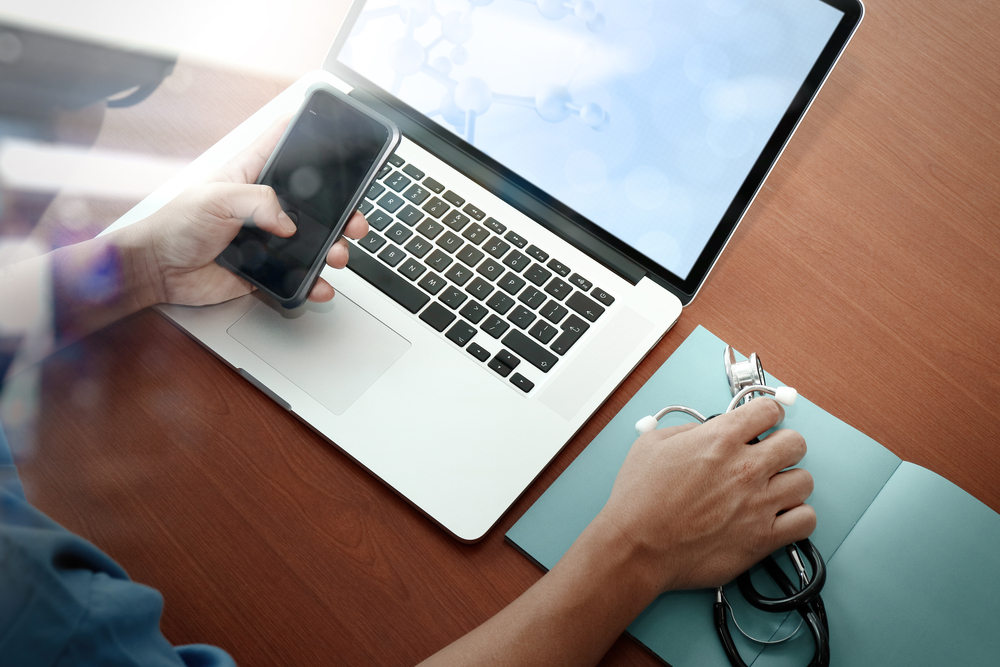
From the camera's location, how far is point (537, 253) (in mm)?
814

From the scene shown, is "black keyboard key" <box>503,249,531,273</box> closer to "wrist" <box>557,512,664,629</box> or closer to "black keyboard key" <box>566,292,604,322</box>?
"black keyboard key" <box>566,292,604,322</box>

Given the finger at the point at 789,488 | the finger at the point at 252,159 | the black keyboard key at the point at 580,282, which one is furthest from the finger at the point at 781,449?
the finger at the point at 252,159

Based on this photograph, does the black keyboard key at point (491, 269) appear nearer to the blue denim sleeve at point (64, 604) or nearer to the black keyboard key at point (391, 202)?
the black keyboard key at point (391, 202)

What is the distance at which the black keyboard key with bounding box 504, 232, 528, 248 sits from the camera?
0.82m

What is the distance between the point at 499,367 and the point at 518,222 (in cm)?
20

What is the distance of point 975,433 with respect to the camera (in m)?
0.76

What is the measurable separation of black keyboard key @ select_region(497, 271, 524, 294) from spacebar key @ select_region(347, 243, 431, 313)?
0.09 m

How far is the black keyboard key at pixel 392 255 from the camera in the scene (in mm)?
803

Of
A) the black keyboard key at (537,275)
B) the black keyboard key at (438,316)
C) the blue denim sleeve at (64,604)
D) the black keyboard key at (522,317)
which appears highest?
the black keyboard key at (537,275)

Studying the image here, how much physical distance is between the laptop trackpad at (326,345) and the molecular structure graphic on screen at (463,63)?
0.29 m

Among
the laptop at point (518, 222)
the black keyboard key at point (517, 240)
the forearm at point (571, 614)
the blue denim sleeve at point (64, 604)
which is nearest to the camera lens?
the blue denim sleeve at point (64, 604)

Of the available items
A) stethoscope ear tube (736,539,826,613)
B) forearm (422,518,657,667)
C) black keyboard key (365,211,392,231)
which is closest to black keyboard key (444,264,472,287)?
black keyboard key (365,211,392,231)

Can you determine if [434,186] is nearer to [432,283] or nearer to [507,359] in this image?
[432,283]

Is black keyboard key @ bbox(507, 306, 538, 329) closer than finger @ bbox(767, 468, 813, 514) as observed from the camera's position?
No
